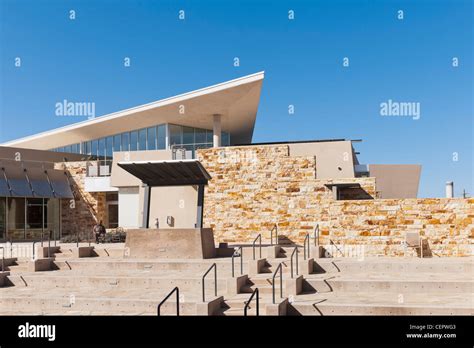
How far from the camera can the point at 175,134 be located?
33.6 m

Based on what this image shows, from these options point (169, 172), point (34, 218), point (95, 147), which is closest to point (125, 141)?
point (95, 147)

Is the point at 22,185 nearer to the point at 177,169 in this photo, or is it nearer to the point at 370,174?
the point at 177,169

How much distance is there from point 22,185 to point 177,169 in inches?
635

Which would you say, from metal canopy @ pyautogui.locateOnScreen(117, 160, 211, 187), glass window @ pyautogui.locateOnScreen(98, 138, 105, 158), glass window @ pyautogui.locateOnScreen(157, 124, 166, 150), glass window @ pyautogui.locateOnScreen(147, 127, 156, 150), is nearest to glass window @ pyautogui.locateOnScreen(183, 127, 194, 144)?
glass window @ pyautogui.locateOnScreen(157, 124, 166, 150)

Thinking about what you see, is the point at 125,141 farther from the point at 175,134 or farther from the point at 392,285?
the point at 392,285

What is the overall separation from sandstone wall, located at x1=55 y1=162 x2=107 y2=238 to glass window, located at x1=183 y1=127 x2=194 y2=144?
604 centimetres

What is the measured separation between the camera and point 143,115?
31453 millimetres

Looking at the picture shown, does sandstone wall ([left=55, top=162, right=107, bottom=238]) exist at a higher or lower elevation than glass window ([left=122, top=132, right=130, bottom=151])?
lower

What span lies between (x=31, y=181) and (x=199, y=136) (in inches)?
409

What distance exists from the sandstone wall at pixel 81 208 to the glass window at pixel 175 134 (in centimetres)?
537

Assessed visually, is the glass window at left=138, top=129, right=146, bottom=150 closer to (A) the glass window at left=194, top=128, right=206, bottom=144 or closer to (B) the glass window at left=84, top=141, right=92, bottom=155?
(A) the glass window at left=194, top=128, right=206, bottom=144

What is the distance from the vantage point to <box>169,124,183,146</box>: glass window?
3338 cm

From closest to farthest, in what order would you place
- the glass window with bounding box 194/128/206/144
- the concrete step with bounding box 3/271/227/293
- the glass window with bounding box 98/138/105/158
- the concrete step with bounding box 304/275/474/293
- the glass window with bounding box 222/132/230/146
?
1. the concrete step with bounding box 304/275/474/293
2. the concrete step with bounding box 3/271/227/293
3. the glass window with bounding box 194/128/206/144
4. the glass window with bounding box 98/138/105/158
5. the glass window with bounding box 222/132/230/146
